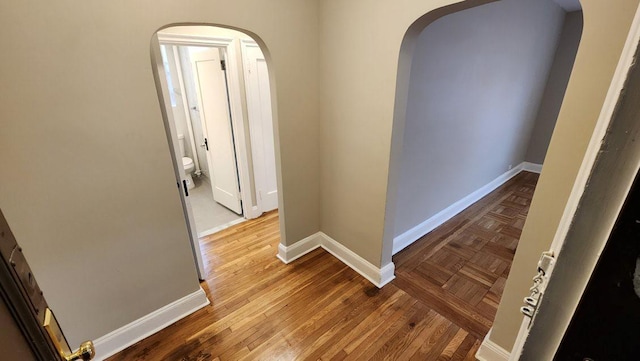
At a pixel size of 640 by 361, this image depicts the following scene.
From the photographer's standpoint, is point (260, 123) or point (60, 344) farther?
point (260, 123)

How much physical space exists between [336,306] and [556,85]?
5.18 m

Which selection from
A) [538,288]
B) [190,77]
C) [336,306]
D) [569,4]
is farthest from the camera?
[190,77]

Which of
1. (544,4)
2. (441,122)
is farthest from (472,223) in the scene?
(544,4)

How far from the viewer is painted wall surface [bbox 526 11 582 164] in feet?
13.5

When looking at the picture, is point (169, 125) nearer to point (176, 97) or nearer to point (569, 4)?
point (176, 97)

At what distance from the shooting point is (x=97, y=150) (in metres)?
1.38

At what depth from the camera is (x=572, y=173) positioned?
1.11 m

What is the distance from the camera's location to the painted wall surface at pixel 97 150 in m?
1.17

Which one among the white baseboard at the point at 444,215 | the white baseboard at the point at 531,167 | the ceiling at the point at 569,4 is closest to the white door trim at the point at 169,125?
the white baseboard at the point at 444,215

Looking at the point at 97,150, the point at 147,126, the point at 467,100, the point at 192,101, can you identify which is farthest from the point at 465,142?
the point at 192,101

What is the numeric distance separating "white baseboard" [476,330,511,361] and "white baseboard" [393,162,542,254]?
1.09m

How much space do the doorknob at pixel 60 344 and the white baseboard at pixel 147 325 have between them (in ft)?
4.33

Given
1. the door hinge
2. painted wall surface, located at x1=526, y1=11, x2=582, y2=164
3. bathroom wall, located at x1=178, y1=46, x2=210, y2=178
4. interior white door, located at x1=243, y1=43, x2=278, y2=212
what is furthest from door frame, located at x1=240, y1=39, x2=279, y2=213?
painted wall surface, located at x1=526, y1=11, x2=582, y2=164

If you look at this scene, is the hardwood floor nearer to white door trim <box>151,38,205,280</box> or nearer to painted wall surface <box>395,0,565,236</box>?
painted wall surface <box>395,0,565,236</box>
